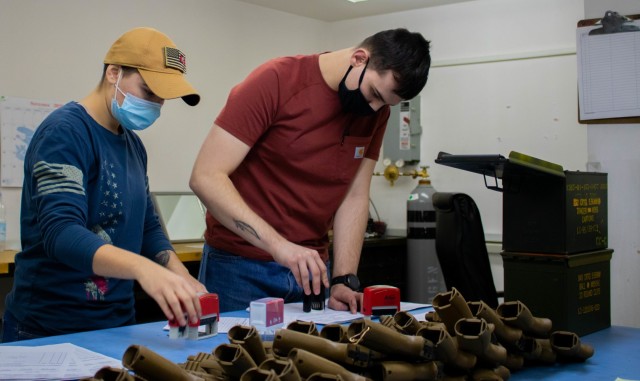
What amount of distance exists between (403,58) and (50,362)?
108cm

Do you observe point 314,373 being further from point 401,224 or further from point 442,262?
point 401,224

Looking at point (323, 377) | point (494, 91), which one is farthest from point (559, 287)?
point (494, 91)

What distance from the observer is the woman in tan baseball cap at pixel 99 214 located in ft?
4.35

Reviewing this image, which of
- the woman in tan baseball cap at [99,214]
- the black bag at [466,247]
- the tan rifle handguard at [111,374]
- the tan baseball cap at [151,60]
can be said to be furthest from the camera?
the black bag at [466,247]

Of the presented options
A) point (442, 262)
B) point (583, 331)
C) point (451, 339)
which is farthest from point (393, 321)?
point (442, 262)

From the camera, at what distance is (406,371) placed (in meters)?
0.96

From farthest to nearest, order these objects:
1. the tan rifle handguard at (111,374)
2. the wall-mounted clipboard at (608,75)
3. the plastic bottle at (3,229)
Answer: the wall-mounted clipboard at (608,75), the plastic bottle at (3,229), the tan rifle handguard at (111,374)

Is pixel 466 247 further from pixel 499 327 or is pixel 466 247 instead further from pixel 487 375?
pixel 487 375

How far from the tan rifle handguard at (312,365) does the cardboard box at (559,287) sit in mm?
781

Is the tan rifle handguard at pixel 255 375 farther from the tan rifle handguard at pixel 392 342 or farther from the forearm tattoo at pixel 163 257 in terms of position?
the forearm tattoo at pixel 163 257

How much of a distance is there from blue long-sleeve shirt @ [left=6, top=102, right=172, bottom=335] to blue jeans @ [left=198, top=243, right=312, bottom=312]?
0.26 metres

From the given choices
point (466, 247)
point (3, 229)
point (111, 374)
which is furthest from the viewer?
point (3, 229)

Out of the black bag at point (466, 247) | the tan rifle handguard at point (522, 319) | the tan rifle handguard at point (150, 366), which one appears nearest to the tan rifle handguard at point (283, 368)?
the tan rifle handguard at point (150, 366)

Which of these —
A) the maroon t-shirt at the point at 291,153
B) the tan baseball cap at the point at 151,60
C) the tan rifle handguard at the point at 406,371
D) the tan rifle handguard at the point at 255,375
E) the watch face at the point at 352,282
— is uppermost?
the tan baseball cap at the point at 151,60
